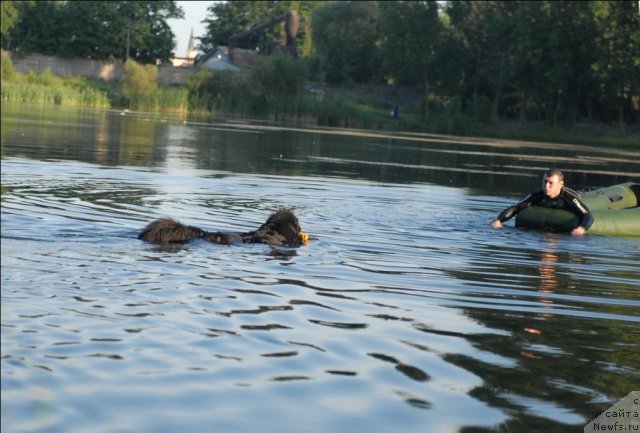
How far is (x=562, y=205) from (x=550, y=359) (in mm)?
8996

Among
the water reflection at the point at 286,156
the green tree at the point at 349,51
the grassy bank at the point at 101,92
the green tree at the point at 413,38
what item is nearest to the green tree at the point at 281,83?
the grassy bank at the point at 101,92

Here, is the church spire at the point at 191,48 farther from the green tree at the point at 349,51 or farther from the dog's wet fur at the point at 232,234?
the dog's wet fur at the point at 232,234

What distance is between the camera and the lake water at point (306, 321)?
5840 mm

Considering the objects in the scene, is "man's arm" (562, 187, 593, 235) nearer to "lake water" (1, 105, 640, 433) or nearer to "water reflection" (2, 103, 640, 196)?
"lake water" (1, 105, 640, 433)

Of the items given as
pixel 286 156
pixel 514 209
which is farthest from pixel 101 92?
pixel 514 209

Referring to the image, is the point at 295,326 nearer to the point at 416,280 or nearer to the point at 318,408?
the point at 318,408

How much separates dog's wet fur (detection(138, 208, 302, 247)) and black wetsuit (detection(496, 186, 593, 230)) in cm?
472

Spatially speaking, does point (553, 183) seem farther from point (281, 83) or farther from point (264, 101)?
point (264, 101)

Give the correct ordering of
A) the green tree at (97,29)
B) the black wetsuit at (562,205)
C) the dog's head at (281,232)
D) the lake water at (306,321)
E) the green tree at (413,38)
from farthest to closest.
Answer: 1. the green tree at (97,29)
2. the green tree at (413,38)
3. the black wetsuit at (562,205)
4. the dog's head at (281,232)
5. the lake water at (306,321)

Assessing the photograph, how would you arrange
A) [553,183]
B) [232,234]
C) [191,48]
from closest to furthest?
1. [232,234]
2. [553,183]
3. [191,48]

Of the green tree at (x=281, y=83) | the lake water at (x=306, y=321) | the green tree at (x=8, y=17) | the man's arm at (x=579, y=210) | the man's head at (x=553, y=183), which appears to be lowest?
the lake water at (x=306, y=321)

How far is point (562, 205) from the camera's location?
52.7ft

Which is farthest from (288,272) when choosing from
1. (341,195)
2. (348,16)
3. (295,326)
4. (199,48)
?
(199,48)

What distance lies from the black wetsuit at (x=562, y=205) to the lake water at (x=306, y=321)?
347 millimetres
